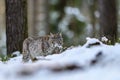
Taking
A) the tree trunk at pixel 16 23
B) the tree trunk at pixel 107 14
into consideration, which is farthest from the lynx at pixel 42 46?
the tree trunk at pixel 107 14

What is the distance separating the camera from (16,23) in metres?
9.32

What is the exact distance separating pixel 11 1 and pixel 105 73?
6.83 metres

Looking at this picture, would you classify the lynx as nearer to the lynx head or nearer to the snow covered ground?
the lynx head

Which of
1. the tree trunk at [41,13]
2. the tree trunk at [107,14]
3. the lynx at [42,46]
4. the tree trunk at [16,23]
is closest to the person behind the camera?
the lynx at [42,46]

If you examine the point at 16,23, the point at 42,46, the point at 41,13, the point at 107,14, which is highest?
the point at 42,46

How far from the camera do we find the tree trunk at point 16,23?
30.5 feet

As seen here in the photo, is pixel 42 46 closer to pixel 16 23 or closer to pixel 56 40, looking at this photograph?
pixel 56 40

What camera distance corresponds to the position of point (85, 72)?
2539mm

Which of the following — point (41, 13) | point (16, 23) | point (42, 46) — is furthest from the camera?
point (41, 13)

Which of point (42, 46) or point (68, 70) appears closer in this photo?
point (68, 70)

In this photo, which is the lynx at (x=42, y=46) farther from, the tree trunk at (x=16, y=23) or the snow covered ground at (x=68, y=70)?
the snow covered ground at (x=68, y=70)

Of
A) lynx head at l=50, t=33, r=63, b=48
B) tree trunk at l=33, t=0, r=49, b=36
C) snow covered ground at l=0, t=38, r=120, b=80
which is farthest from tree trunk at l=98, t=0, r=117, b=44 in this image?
tree trunk at l=33, t=0, r=49, b=36

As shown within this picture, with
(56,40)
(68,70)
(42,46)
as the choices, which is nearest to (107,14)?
(56,40)

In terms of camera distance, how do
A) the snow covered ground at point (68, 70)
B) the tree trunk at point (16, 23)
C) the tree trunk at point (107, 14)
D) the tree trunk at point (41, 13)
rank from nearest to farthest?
the snow covered ground at point (68, 70) → the tree trunk at point (16, 23) → the tree trunk at point (107, 14) → the tree trunk at point (41, 13)
